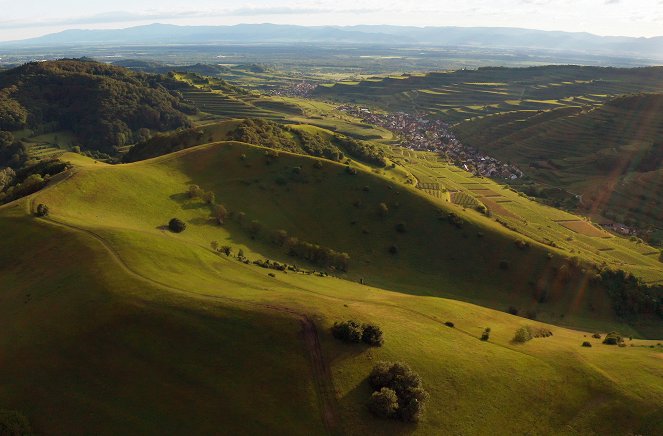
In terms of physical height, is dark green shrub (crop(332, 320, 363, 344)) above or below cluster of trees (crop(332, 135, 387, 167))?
above

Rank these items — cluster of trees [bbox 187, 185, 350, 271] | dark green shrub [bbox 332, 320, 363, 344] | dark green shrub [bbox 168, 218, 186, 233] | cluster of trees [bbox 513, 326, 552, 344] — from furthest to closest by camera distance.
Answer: cluster of trees [bbox 187, 185, 350, 271] → dark green shrub [bbox 168, 218, 186, 233] → cluster of trees [bbox 513, 326, 552, 344] → dark green shrub [bbox 332, 320, 363, 344]

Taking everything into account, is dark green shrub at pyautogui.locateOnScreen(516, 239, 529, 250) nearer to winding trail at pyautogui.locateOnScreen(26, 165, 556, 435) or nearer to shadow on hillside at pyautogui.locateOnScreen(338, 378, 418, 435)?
winding trail at pyautogui.locateOnScreen(26, 165, 556, 435)

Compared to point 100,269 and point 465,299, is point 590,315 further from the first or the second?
point 100,269

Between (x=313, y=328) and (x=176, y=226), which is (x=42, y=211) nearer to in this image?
(x=176, y=226)

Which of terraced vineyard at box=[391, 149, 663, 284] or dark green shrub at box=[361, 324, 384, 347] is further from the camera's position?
terraced vineyard at box=[391, 149, 663, 284]

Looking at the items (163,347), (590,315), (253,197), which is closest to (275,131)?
(253,197)

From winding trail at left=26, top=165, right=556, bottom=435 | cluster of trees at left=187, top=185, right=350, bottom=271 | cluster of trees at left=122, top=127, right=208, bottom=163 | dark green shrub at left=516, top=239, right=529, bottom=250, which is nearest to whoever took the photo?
winding trail at left=26, top=165, right=556, bottom=435

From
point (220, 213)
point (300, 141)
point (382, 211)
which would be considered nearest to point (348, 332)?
point (220, 213)

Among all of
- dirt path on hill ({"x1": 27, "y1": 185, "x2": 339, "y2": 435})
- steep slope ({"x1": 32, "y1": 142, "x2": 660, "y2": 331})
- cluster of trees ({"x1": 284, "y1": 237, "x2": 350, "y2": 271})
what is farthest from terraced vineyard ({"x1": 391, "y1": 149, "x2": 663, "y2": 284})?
dirt path on hill ({"x1": 27, "y1": 185, "x2": 339, "y2": 435})
